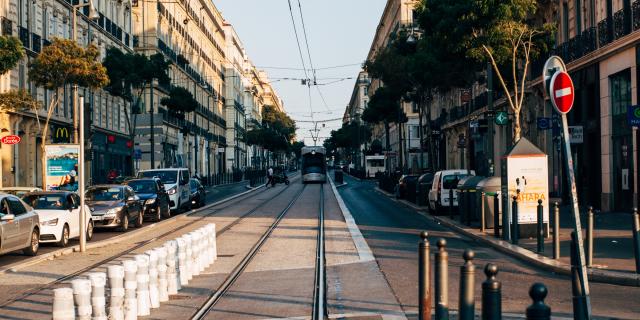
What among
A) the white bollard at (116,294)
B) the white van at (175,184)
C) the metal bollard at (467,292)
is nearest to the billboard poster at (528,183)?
the white bollard at (116,294)

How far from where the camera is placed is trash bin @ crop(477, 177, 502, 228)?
73.6 ft

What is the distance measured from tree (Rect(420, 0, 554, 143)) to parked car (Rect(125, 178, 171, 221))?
35.8 feet

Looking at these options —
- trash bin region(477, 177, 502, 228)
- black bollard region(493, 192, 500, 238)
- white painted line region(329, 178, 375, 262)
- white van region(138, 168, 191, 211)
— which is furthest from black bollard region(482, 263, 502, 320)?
white van region(138, 168, 191, 211)

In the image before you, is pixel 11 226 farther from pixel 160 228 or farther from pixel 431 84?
pixel 431 84

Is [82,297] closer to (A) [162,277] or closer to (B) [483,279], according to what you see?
(A) [162,277]

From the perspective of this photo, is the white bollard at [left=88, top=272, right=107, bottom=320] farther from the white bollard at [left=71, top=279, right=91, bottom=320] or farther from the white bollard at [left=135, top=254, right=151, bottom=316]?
the white bollard at [left=135, top=254, right=151, bottom=316]

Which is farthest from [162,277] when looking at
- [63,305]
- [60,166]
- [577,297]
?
[60,166]

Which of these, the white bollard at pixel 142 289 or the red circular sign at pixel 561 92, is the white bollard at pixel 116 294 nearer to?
the white bollard at pixel 142 289

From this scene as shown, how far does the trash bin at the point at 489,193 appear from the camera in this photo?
2242 cm

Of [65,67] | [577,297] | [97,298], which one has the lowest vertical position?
[97,298]

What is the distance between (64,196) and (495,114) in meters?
15.8

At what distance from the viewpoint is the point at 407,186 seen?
144ft

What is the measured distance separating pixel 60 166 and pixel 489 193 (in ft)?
51.8

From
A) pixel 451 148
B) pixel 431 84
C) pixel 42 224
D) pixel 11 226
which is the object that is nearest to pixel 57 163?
pixel 42 224
